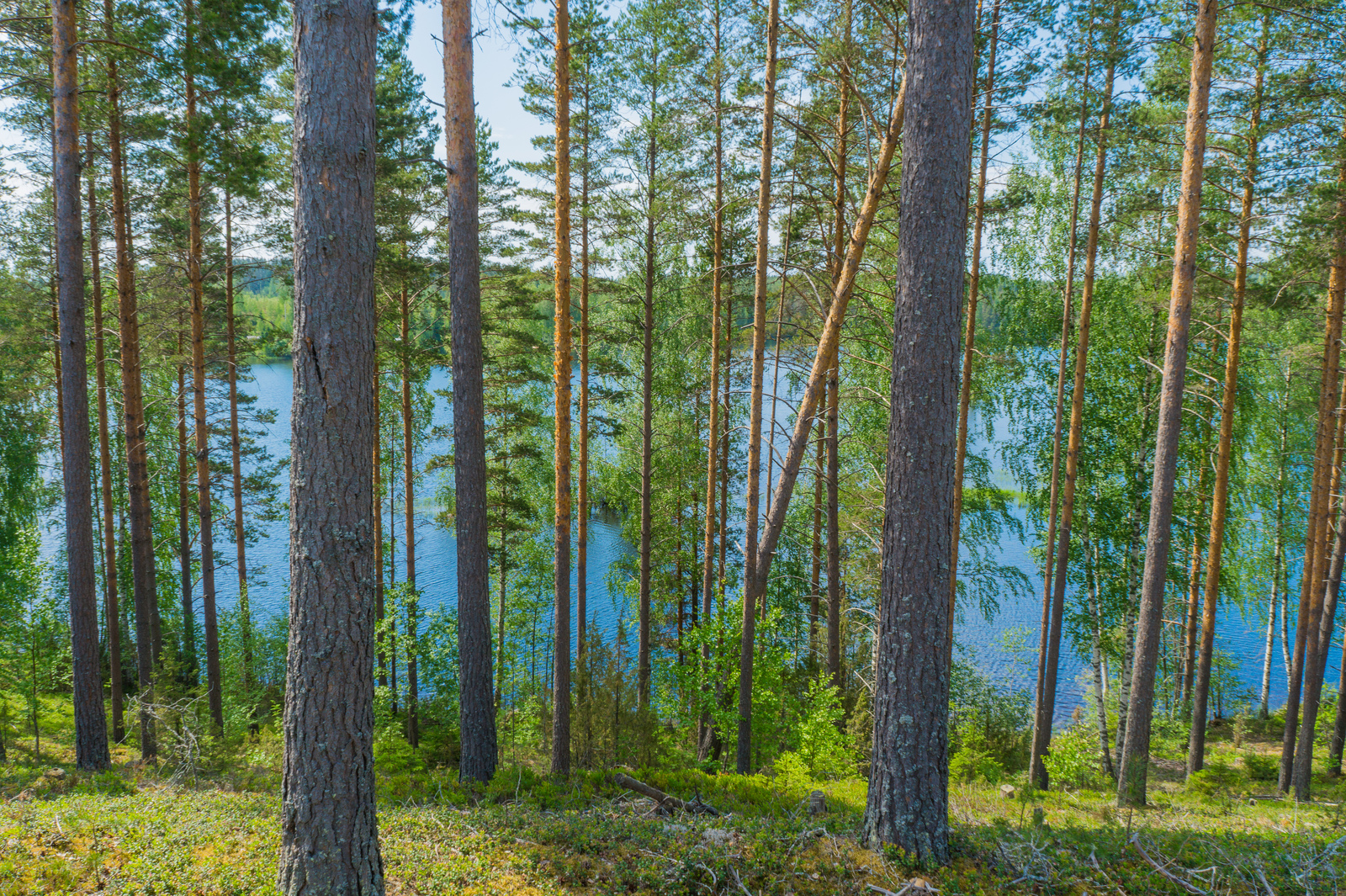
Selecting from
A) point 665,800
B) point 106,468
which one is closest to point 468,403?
point 665,800

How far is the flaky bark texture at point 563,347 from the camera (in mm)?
6660

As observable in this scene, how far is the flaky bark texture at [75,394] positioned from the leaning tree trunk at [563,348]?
4390 millimetres

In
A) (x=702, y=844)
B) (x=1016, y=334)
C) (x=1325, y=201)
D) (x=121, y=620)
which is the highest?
(x=1325, y=201)

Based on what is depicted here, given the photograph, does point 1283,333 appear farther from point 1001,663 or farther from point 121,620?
point 121,620

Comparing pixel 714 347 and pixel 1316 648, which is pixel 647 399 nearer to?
pixel 714 347

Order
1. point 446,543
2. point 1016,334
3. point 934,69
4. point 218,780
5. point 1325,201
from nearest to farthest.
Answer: point 934,69 < point 218,780 < point 1325,201 < point 1016,334 < point 446,543

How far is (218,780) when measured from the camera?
6840 mm

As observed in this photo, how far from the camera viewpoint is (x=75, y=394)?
626 centimetres

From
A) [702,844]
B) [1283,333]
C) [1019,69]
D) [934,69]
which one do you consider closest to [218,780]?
[702,844]

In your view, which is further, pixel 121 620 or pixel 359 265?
pixel 121 620

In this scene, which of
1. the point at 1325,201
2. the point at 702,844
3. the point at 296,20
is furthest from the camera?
the point at 1325,201

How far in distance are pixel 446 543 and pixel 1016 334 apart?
773 inches

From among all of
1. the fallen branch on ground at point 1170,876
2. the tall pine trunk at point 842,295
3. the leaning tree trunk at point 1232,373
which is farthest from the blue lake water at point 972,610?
the fallen branch on ground at point 1170,876

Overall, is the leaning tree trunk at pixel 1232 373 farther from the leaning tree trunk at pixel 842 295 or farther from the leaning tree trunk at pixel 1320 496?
the leaning tree trunk at pixel 842 295
